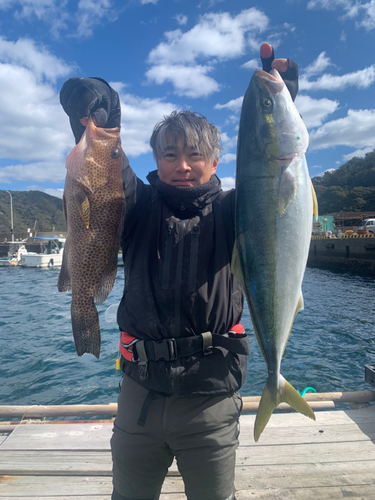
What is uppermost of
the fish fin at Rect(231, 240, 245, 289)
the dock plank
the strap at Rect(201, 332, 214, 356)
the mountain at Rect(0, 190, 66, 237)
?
the mountain at Rect(0, 190, 66, 237)

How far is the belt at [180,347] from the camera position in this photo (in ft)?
6.53

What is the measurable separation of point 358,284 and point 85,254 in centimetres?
2844

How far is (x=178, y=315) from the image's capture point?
Result: 2.07m

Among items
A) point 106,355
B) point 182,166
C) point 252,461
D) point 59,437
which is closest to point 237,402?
point 252,461

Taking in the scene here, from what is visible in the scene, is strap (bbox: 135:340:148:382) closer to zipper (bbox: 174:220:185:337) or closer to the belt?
the belt

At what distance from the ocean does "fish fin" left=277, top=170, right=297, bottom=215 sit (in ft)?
13.1

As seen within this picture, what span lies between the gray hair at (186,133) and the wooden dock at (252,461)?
2.92m

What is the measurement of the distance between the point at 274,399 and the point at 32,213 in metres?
149

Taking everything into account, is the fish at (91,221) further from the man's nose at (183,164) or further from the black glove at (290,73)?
the black glove at (290,73)

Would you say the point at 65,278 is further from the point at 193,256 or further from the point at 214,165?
the point at 214,165

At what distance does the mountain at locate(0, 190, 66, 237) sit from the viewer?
360 ft

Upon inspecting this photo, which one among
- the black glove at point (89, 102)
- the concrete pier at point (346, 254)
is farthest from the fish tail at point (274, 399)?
the concrete pier at point (346, 254)

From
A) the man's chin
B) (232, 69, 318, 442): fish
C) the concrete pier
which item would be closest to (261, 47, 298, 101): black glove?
(232, 69, 318, 442): fish

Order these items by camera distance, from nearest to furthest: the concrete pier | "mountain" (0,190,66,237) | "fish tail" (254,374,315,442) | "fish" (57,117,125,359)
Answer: "fish tail" (254,374,315,442) → "fish" (57,117,125,359) → the concrete pier → "mountain" (0,190,66,237)
